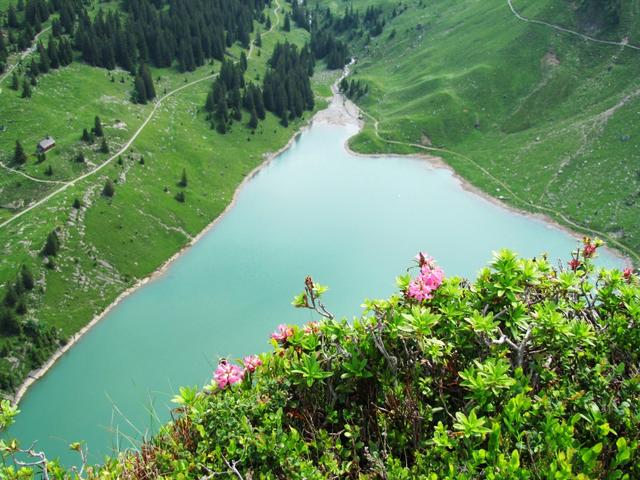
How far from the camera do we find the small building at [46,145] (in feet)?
248

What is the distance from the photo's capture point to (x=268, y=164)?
3856 inches

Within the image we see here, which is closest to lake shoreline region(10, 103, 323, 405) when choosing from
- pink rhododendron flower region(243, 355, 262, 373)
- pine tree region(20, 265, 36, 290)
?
pine tree region(20, 265, 36, 290)

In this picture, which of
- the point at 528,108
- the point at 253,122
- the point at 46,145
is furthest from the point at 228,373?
the point at 528,108

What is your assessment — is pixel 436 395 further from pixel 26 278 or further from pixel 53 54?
pixel 53 54

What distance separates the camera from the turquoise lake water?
48.1 metres

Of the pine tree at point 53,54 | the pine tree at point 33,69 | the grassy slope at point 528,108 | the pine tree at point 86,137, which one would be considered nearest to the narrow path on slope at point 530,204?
the grassy slope at point 528,108

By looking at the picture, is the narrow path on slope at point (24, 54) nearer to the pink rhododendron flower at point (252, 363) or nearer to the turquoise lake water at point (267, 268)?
the turquoise lake water at point (267, 268)

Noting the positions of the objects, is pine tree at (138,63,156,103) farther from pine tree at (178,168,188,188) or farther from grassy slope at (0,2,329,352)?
pine tree at (178,168,188,188)

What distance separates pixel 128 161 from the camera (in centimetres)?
8112

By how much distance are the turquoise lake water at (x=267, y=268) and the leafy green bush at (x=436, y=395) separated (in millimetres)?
32309

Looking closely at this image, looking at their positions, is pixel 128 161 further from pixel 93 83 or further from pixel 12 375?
pixel 12 375

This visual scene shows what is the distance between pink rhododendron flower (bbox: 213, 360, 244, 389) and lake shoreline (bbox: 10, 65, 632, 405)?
48992 millimetres

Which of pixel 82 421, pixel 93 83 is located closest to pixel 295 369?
pixel 82 421

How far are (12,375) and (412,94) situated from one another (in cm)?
9275
